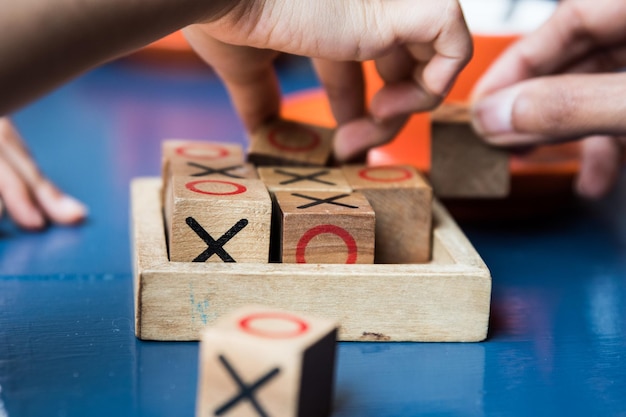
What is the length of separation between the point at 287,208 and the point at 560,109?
1.12 ft

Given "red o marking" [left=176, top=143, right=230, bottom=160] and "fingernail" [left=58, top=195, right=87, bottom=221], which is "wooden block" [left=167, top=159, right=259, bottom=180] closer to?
"red o marking" [left=176, top=143, right=230, bottom=160]

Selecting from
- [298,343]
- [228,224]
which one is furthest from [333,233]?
[298,343]

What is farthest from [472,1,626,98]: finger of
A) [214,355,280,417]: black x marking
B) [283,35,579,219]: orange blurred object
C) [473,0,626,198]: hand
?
[214,355,280,417]: black x marking

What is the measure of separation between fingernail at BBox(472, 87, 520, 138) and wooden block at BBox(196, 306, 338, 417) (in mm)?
461

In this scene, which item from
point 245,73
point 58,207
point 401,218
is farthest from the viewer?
point 58,207

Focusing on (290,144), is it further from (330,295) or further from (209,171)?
(330,295)

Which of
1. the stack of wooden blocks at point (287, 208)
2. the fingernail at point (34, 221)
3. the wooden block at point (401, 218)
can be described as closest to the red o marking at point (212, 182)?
the stack of wooden blocks at point (287, 208)

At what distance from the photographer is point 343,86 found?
0.89m

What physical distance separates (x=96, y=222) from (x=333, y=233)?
428mm

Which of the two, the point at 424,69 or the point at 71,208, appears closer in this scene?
the point at 424,69

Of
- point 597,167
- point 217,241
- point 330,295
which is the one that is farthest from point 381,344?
point 597,167

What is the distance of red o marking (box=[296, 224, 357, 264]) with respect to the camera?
67 cm

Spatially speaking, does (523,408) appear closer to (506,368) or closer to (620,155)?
(506,368)

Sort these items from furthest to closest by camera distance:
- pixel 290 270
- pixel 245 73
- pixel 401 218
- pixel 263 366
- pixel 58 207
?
pixel 58 207, pixel 245 73, pixel 401 218, pixel 290 270, pixel 263 366
